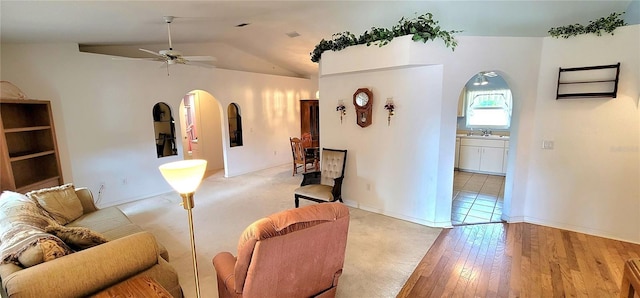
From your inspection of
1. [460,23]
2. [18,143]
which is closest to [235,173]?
[18,143]

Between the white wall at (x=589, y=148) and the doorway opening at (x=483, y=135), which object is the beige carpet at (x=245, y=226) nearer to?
the white wall at (x=589, y=148)

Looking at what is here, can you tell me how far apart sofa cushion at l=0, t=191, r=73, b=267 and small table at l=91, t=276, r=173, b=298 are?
37 cm

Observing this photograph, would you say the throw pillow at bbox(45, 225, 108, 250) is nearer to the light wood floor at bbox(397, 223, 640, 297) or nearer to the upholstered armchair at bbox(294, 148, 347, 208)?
the light wood floor at bbox(397, 223, 640, 297)

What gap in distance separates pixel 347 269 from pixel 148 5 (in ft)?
11.5

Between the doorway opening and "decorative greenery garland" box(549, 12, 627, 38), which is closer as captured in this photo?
"decorative greenery garland" box(549, 12, 627, 38)

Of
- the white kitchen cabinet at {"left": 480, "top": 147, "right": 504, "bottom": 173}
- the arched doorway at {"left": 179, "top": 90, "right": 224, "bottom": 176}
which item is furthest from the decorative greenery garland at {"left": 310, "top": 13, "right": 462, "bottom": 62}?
the arched doorway at {"left": 179, "top": 90, "right": 224, "bottom": 176}

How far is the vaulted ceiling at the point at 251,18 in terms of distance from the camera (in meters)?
2.90

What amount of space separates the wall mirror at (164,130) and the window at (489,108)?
6779mm

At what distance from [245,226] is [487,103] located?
20.1 ft

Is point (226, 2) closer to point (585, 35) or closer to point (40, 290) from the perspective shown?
point (40, 290)

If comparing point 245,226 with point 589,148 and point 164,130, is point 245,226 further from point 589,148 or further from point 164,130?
point 589,148

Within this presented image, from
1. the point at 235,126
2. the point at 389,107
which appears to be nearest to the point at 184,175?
the point at 389,107

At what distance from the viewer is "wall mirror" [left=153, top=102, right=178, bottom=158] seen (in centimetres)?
532

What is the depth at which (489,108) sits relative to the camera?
21.3 feet
